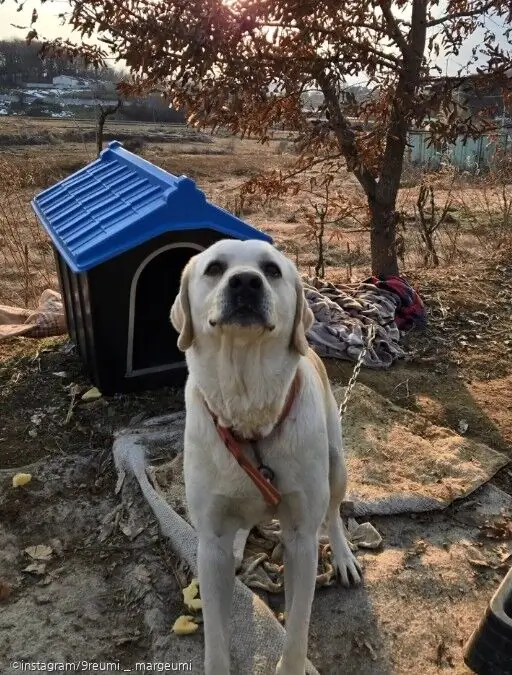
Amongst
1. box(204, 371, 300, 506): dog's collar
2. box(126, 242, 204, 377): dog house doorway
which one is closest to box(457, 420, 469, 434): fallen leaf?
box(126, 242, 204, 377): dog house doorway

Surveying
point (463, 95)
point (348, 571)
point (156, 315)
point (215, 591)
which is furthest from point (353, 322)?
point (215, 591)

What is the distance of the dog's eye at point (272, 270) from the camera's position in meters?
2.25

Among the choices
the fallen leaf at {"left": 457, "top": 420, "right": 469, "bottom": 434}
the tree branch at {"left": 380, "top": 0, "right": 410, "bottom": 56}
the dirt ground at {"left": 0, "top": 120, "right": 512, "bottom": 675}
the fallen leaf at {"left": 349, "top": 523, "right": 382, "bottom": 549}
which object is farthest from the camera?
the tree branch at {"left": 380, "top": 0, "right": 410, "bottom": 56}

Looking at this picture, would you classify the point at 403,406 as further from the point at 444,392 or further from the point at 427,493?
the point at 427,493

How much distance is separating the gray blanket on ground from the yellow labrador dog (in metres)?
2.59

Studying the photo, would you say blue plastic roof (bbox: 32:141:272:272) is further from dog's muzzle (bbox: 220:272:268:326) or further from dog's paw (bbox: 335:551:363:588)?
dog's paw (bbox: 335:551:363:588)

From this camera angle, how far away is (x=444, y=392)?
15.0ft

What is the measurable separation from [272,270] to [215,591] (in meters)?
1.19

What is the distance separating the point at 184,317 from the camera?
90.8 inches

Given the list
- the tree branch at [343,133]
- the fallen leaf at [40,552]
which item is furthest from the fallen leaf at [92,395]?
the tree branch at [343,133]

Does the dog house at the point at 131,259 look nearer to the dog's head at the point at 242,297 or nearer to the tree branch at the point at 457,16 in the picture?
the dog's head at the point at 242,297

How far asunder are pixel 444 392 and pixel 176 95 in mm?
3100

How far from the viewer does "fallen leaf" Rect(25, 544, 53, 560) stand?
9.64 ft

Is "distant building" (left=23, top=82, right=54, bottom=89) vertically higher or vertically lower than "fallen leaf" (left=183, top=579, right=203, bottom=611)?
higher
